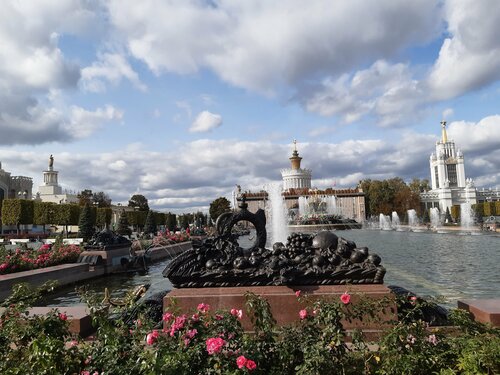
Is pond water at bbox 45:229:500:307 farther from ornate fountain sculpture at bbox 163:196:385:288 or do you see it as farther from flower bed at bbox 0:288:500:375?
flower bed at bbox 0:288:500:375

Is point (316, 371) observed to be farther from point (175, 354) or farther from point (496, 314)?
point (496, 314)

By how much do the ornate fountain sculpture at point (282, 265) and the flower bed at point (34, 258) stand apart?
8.08 metres

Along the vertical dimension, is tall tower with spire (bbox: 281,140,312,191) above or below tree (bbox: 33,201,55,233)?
above

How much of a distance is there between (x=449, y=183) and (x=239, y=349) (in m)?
127

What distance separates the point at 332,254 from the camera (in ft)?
16.7

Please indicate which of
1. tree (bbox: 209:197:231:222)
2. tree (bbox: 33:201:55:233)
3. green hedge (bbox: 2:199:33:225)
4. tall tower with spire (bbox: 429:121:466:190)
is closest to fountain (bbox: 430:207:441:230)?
tree (bbox: 209:197:231:222)

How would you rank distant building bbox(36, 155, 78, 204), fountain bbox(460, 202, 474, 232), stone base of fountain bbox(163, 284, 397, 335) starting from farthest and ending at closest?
distant building bbox(36, 155, 78, 204) → fountain bbox(460, 202, 474, 232) → stone base of fountain bbox(163, 284, 397, 335)

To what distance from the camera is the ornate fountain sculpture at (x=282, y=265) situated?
4.87 m

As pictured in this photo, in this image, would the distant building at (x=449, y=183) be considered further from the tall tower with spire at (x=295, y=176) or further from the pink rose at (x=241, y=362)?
the pink rose at (x=241, y=362)

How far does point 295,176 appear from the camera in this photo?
110m

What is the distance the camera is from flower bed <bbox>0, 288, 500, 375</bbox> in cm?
279

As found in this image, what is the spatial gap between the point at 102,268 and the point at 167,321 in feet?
40.2

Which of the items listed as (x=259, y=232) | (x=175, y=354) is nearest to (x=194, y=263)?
(x=259, y=232)

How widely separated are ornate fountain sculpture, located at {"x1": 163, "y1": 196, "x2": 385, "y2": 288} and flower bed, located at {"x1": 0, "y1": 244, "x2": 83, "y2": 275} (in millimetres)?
8079
